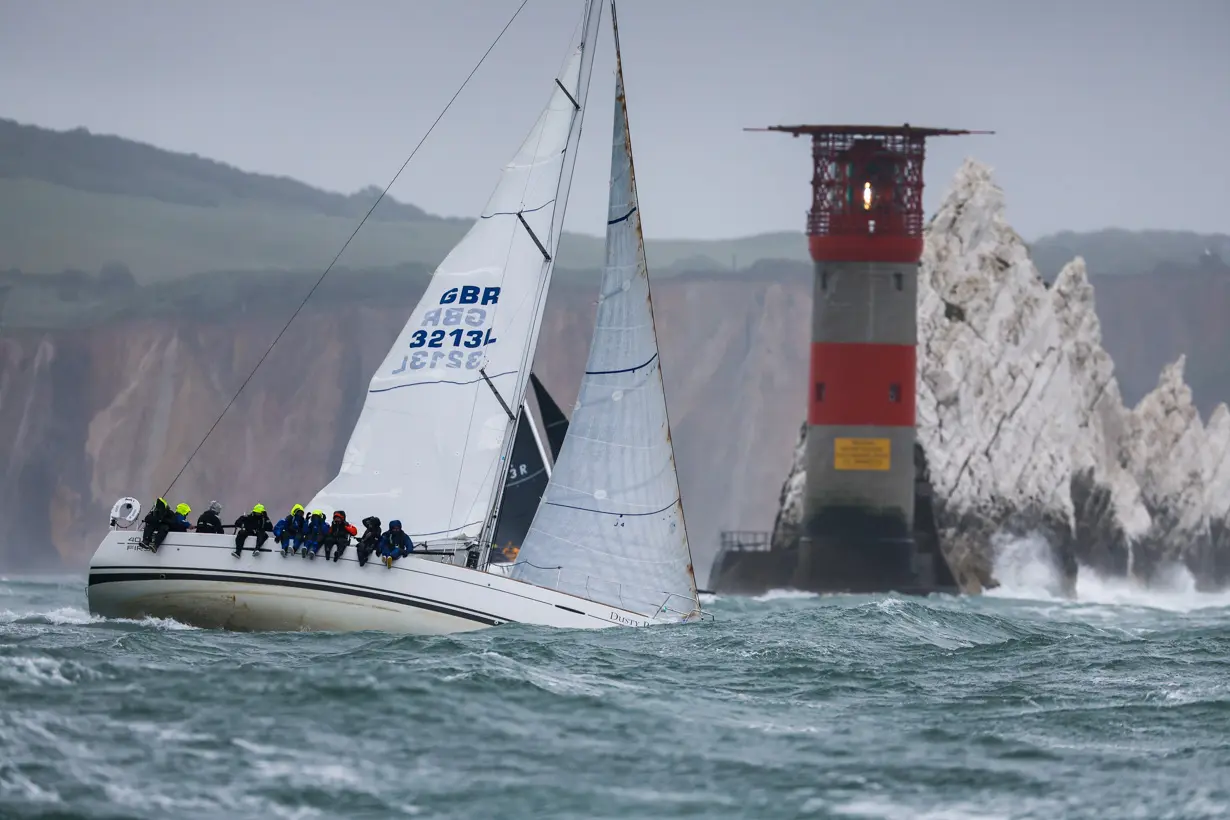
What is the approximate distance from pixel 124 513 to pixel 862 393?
1329 inches

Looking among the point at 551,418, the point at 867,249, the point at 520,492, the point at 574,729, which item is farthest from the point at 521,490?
the point at 574,729

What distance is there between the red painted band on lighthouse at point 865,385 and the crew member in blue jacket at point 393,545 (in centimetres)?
3291

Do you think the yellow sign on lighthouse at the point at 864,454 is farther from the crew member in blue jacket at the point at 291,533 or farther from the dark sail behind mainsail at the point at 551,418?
the crew member in blue jacket at the point at 291,533

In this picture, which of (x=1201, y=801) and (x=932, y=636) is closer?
(x=1201, y=801)

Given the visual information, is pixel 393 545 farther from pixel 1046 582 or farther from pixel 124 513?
pixel 1046 582

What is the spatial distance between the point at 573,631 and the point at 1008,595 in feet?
126

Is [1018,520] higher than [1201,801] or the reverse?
higher

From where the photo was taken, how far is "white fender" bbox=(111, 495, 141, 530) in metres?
30.4

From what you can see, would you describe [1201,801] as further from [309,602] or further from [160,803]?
[309,602]

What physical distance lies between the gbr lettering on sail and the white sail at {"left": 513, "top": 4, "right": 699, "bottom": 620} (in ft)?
5.95

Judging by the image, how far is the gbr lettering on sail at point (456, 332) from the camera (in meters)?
32.8

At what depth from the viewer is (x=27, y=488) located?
87438 mm

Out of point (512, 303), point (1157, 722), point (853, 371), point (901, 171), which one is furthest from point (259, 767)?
point (901, 171)

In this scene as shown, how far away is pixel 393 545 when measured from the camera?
97.8 feet
